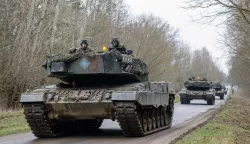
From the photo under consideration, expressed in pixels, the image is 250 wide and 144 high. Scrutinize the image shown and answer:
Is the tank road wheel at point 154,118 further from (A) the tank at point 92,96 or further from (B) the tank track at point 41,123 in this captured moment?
(B) the tank track at point 41,123

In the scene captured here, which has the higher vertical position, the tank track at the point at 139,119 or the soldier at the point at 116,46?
the soldier at the point at 116,46

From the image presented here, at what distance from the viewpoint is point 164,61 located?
149ft

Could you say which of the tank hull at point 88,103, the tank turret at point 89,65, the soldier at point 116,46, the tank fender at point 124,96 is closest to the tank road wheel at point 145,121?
the tank hull at point 88,103

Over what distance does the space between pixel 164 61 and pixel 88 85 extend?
32746 mm

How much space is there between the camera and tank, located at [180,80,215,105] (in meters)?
32.9

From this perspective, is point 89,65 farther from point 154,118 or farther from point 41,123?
point 154,118

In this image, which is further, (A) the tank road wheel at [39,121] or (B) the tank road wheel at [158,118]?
(B) the tank road wheel at [158,118]

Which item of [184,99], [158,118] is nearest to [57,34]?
[184,99]

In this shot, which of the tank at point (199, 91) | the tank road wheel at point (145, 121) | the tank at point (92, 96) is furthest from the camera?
the tank at point (199, 91)

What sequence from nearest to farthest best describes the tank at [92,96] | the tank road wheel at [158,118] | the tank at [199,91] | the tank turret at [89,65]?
1. the tank at [92,96]
2. the tank turret at [89,65]
3. the tank road wheel at [158,118]
4. the tank at [199,91]

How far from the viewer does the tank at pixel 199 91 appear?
3288 cm

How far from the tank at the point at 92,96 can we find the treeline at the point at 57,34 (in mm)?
7825

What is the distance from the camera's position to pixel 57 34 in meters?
29.6

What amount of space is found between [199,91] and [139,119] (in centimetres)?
2132
